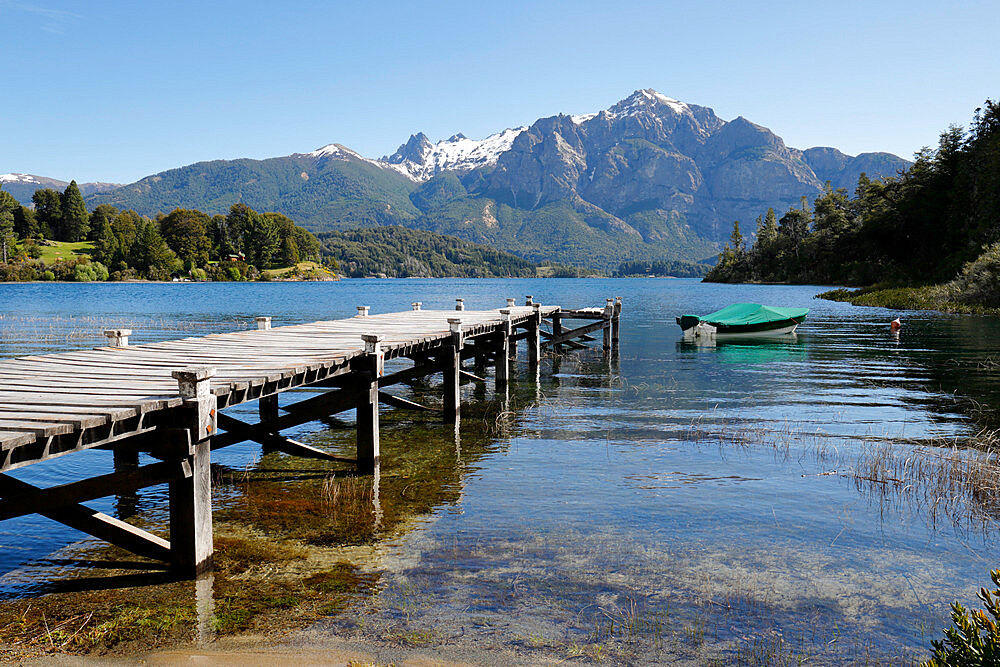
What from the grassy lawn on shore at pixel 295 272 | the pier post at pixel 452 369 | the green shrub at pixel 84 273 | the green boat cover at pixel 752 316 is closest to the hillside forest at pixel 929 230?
the green boat cover at pixel 752 316

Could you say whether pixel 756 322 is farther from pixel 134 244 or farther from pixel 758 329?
pixel 134 244

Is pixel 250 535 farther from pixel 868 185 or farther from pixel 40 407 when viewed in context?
pixel 868 185

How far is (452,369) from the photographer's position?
1827 cm

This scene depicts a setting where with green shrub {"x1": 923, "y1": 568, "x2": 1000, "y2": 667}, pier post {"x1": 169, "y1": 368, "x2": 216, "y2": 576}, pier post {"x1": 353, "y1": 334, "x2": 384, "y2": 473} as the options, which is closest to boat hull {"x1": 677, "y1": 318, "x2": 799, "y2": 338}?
pier post {"x1": 353, "y1": 334, "x2": 384, "y2": 473}

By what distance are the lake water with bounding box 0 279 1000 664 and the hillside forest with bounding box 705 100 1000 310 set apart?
144ft

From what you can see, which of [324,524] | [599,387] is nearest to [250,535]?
[324,524]

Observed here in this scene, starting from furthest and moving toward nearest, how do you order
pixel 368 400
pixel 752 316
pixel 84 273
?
1. pixel 84 273
2. pixel 752 316
3. pixel 368 400

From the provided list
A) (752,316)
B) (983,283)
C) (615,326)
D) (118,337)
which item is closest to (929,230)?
(983,283)

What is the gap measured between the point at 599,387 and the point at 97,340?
28096 mm

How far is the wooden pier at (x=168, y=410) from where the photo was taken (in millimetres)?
7230

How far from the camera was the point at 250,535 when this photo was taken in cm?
1003

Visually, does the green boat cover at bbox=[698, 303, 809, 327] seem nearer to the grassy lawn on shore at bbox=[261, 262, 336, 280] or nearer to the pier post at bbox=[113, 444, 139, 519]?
the pier post at bbox=[113, 444, 139, 519]

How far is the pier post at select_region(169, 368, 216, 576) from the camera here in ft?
25.7

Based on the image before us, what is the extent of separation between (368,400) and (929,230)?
88232 millimetres
